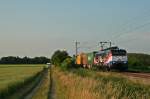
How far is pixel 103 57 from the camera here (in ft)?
185

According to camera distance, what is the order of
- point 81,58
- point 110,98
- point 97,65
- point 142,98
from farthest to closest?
point 81,58 < point 97,65 < point 110,98 < point 142,98

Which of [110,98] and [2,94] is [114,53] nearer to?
[2,94]

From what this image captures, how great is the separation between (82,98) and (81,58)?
69.3 metres

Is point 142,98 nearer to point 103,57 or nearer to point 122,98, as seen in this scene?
point 122,98

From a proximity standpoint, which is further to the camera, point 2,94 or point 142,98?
point 2,94

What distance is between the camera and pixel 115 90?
18.4m

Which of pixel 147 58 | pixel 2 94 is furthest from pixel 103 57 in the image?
pixel 147 58

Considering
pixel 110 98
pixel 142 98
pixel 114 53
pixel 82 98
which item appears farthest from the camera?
pixel 114 53

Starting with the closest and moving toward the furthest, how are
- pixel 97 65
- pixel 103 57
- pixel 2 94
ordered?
pixel 2 94
pixel 103 57
pixel 97 65

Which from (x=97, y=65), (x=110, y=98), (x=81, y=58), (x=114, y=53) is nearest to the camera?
(x=110, y=98)

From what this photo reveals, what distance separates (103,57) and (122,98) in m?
40.3

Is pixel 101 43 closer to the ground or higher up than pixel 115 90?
higher up

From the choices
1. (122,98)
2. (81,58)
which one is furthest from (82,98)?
(81,58)

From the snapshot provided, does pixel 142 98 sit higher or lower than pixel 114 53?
lower
